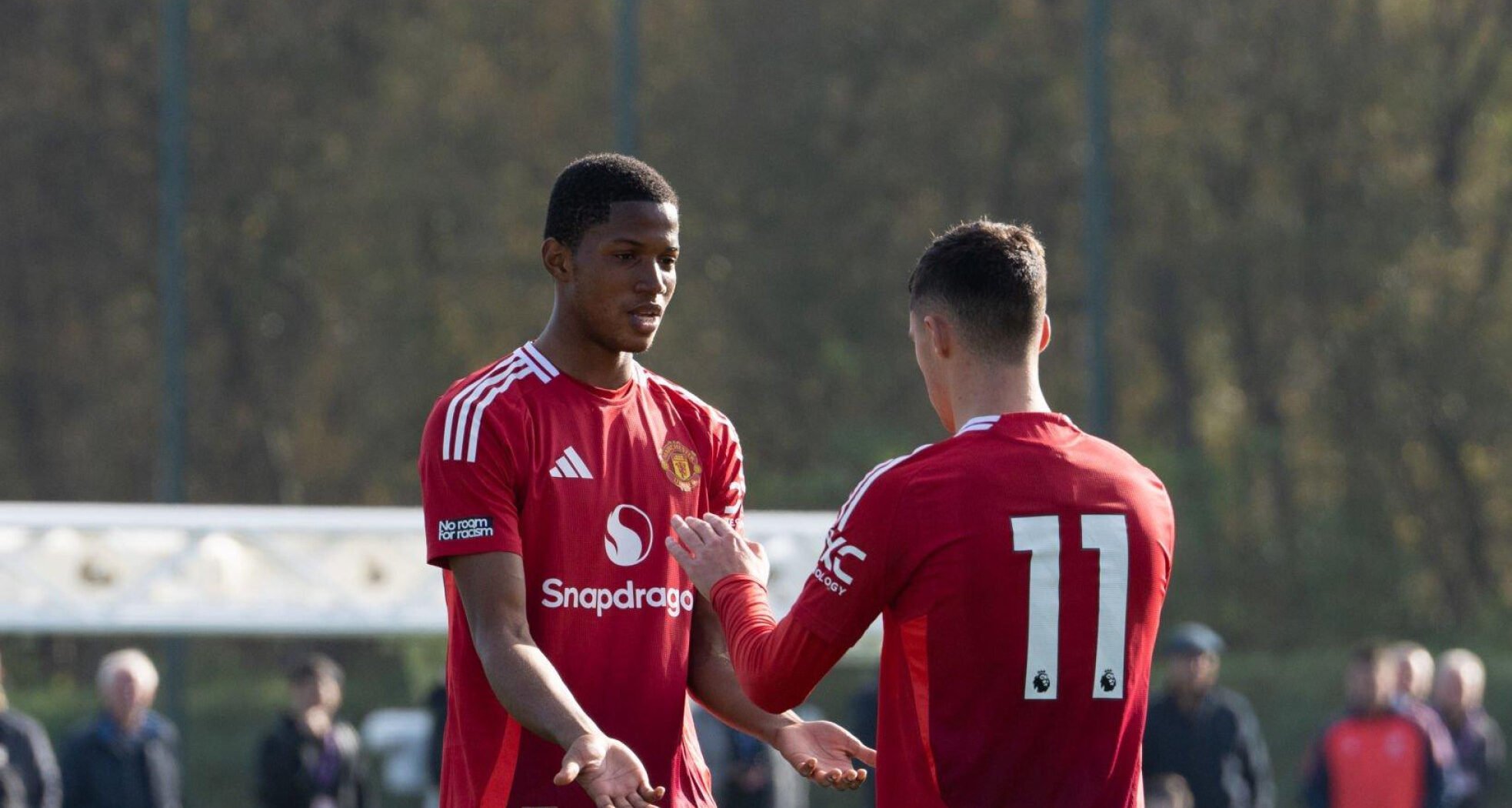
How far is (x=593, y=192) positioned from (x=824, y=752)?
1.13 meters

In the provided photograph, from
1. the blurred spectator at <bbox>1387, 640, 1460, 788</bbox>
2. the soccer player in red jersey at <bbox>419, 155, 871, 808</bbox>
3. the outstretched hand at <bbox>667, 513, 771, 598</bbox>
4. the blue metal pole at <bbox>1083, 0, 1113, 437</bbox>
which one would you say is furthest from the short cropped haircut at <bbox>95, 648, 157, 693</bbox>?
the blue metal pole at <bbox>1083, 0, 1113, 437</bbox>

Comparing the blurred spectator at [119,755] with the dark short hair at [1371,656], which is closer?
the blurred spectator at [119,755]

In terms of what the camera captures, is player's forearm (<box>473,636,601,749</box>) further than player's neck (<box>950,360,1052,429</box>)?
Yes

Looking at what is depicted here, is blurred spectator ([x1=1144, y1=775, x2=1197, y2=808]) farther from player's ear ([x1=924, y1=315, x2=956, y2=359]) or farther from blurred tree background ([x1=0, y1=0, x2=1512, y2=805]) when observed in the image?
blurred tree background ([x1=0, y1=0, x2=1512, y2=805])

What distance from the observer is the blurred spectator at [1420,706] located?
10562 mm

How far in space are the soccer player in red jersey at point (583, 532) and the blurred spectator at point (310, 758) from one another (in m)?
6.04

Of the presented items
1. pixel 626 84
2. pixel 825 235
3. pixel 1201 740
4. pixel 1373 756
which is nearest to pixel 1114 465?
pixel 1201 740

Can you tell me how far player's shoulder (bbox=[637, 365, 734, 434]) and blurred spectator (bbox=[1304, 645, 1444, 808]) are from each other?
708 centimetres

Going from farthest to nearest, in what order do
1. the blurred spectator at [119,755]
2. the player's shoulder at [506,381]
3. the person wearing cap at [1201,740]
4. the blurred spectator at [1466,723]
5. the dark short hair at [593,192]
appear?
the blurred spectator at [1466,723] < the person wearing cap at [1201,740] < the blurred spectator at [119,755] < the dark short hair at [593,192] < the player's shoulder at [506,381]

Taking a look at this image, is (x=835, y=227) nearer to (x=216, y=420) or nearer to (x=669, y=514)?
(x=216, y=420)

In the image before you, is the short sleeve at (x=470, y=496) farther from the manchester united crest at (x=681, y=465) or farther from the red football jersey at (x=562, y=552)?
the manchester united crest at (x=681, y=465)

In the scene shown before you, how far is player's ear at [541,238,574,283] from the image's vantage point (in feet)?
13.2

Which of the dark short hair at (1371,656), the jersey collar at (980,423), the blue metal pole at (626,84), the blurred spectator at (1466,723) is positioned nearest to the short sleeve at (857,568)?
the jersey collar at (980,423)

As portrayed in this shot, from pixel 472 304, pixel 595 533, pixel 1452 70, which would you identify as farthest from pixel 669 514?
pixel 1452 70
